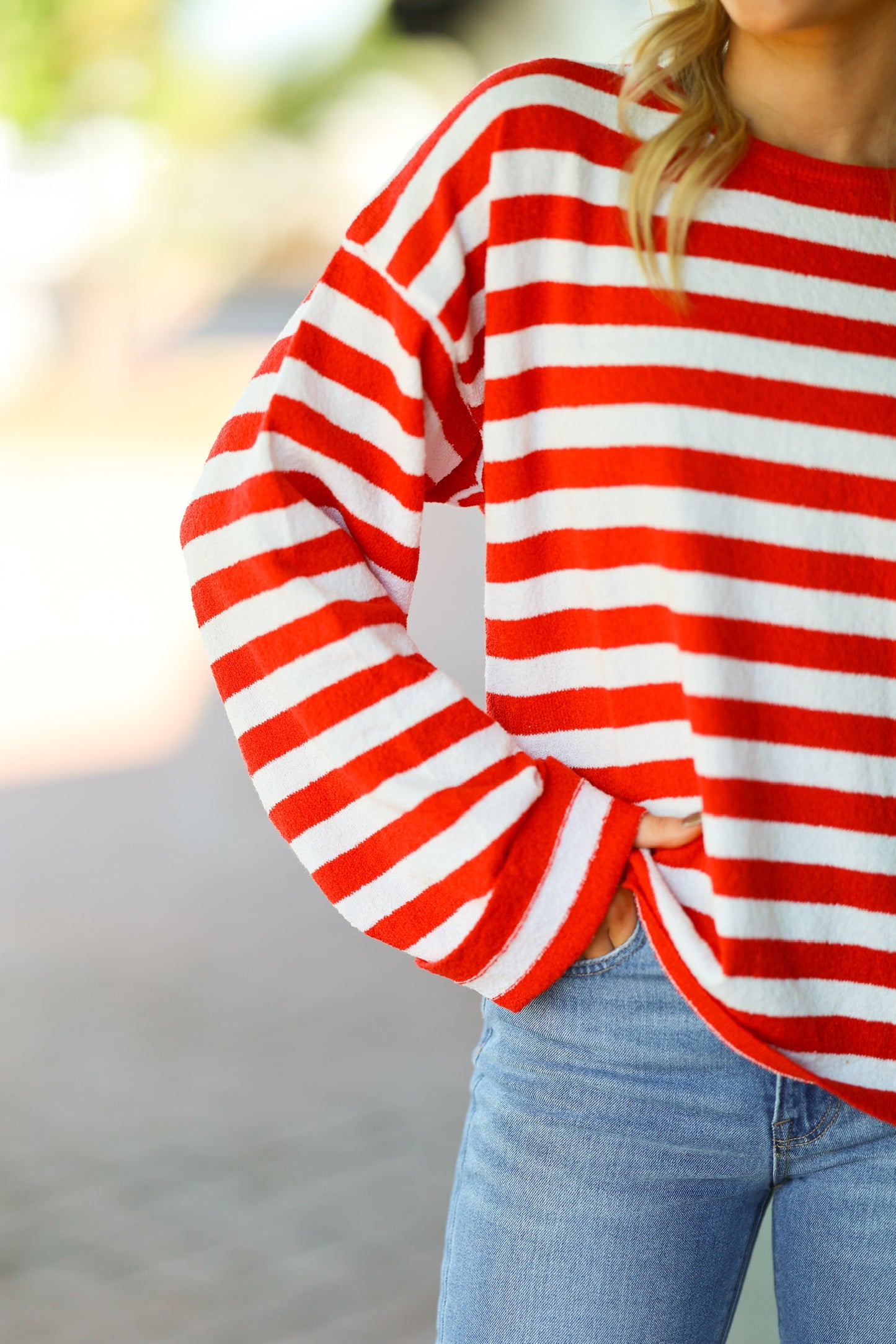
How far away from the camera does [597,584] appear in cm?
121

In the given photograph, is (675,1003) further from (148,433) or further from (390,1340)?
(148,433)

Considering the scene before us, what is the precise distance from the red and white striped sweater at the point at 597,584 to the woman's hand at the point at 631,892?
0.5 inches

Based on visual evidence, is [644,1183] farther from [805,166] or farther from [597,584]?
[805,166]

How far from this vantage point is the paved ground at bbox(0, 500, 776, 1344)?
9.61 feet

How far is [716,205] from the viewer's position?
1232 millimetres

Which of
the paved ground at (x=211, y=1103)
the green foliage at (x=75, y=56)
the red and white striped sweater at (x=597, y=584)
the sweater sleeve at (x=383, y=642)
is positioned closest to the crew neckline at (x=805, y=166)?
the red and white striped sweater at (x=597, y=584)

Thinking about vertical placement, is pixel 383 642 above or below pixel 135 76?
below

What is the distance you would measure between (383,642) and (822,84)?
608 mm

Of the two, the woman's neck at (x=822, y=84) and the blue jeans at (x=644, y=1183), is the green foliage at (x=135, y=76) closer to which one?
the woman's neck at (x=822, y=84)

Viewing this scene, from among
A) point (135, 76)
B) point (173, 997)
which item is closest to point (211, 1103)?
point (173, 997)

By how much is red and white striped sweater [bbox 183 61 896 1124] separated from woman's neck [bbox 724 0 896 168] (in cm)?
6

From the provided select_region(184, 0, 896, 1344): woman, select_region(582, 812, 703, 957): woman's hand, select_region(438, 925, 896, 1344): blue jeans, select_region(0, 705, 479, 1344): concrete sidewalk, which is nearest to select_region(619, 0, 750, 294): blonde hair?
select_region(184, 0, 896, 1344): woman

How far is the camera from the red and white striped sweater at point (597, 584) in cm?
118

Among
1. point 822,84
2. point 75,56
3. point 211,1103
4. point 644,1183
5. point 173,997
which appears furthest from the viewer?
point 75,56
